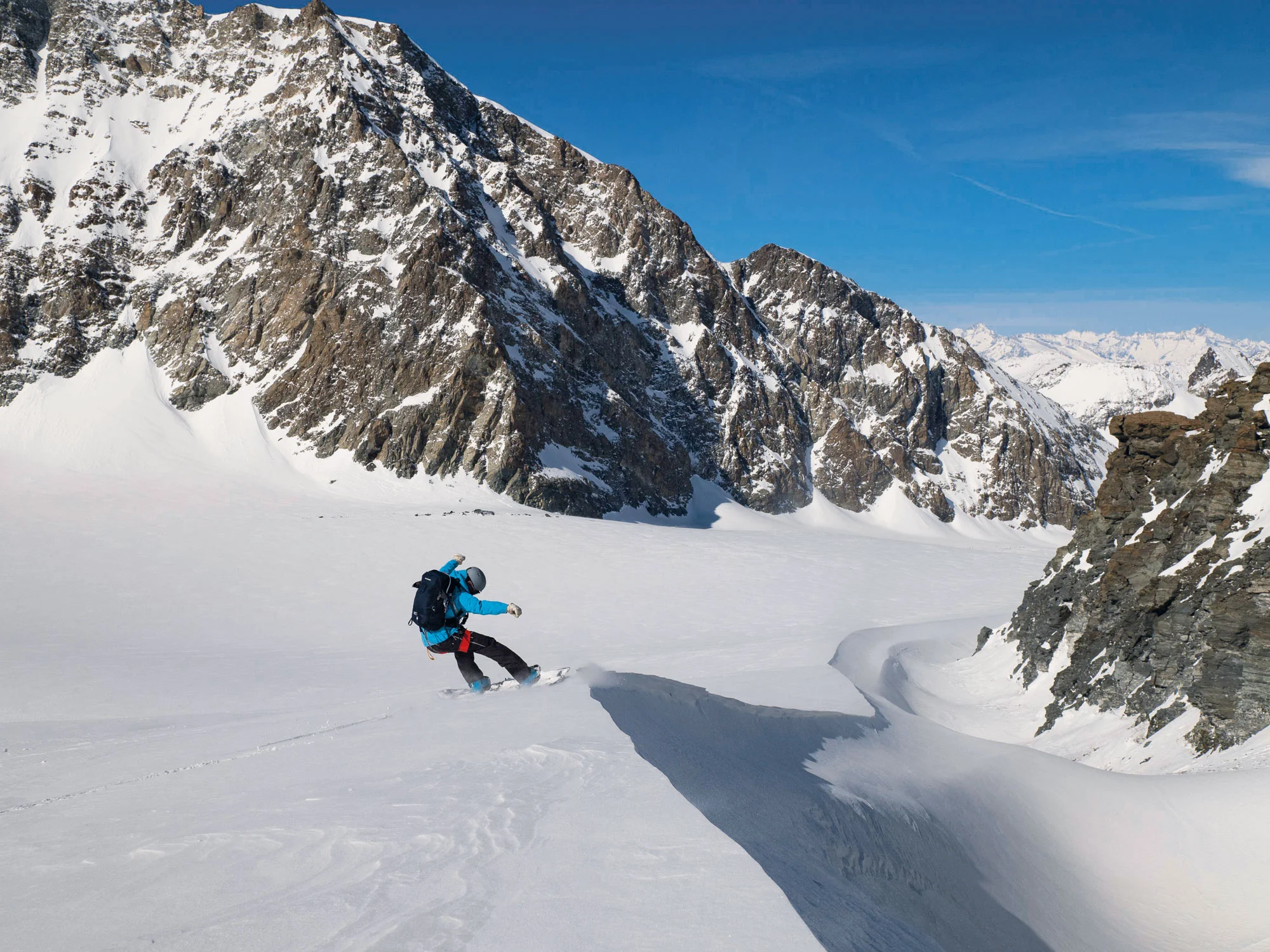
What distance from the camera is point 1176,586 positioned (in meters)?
13.4

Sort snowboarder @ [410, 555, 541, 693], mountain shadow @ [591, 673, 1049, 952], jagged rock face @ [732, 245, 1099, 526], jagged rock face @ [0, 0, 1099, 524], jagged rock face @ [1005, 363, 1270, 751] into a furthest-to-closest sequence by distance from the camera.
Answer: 1. jagged rock face @ [732, 245, 1099, 526]
2. jagged rock face @ [0, 0, 1099, 524]
3. jagged rock face @ [1005, 363, 1270, 751]
4. snowboarder @ [410, 555, 541, 693]
5. mountain shadow @ [591, 673, 1049, 952]

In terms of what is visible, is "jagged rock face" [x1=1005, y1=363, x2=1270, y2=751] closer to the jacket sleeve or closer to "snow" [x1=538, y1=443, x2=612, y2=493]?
the jacket sleeve

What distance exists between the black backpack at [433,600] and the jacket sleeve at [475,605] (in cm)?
13

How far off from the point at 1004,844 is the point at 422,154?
83.7 m

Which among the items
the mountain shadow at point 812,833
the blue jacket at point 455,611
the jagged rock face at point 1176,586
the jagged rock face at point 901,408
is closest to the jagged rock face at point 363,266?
the jagged rock face at point 901,408

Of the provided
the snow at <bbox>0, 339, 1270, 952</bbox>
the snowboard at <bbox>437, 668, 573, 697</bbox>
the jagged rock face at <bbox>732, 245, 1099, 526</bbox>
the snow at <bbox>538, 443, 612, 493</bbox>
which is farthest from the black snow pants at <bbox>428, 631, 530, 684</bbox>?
the jagged rock face at <bbox>732, 245, 1099, 526</bbox>

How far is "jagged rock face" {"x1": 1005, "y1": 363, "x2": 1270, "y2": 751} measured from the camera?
10.9 metres

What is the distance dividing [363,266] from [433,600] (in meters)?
66.4

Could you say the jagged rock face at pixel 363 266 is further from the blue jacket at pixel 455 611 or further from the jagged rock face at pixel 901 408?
the blue jacket at pixel 455 611

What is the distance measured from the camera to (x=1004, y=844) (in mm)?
7461

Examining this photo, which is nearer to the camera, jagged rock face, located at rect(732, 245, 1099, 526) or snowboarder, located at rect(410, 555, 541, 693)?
snowboarder, located at rect(410, 555, 541, 693)

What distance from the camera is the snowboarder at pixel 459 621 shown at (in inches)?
344

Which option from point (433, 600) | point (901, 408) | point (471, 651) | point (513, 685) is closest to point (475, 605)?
point (433, 600)

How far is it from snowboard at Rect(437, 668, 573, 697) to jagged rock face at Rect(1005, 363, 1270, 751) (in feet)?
28.3
